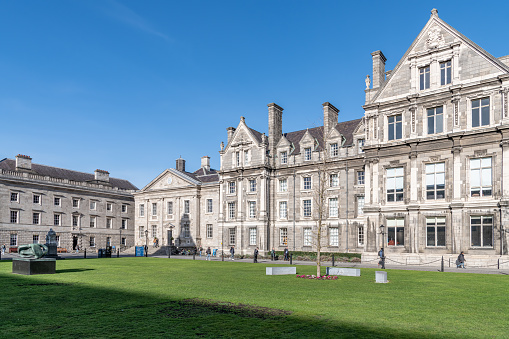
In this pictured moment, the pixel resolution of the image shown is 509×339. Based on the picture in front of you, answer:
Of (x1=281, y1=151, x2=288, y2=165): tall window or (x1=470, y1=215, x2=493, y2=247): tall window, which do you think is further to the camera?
(x1=281, y1=151, x2=288, y2=165): tall window

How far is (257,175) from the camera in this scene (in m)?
52.8

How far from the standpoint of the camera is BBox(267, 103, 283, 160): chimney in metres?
54.3

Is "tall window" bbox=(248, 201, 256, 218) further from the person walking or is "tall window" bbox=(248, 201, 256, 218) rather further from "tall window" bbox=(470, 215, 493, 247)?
"tall window" bbox=(470, 215, 493, 247)

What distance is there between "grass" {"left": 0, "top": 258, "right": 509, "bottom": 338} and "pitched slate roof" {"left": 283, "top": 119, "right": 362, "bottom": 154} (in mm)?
31266

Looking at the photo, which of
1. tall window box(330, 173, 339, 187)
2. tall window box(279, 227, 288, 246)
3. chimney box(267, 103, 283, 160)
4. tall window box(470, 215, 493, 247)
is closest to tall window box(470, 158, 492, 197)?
tall window box(470, 215, 493, 247)

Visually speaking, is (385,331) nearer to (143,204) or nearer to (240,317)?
(240,317)

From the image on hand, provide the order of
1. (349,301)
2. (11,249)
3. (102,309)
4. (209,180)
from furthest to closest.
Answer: (209,180), (11,249), (349,301), (102,309)

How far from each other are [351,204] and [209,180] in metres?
26.1

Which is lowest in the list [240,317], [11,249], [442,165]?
[11,249]

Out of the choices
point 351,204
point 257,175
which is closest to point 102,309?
point 351,204

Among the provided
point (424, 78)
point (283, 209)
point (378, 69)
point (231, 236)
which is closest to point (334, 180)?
point (283, 209)

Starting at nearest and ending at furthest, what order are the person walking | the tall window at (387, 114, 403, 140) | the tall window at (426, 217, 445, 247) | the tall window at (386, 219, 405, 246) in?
the person walking → the tall window at (426, 217, 445, 247) → the tall window at (386, 219, 405, 246) → the tall window at (387, 114, 403, 140)

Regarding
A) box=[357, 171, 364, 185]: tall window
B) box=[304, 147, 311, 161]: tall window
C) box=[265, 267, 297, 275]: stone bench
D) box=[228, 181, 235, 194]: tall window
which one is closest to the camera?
box=[265, 267, 297, 275]: stone bench

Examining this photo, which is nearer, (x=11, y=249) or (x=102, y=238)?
(x=11, y=249)
